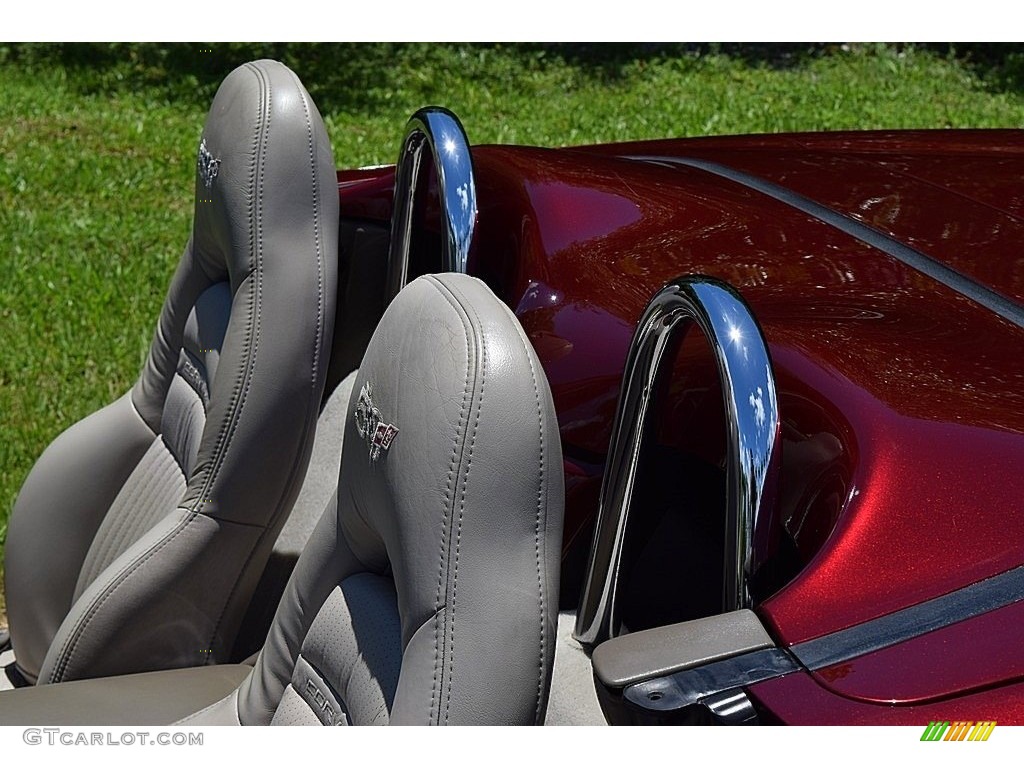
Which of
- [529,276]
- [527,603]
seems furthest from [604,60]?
[527,603]

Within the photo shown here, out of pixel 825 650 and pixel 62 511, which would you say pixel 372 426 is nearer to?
pixel 825 650

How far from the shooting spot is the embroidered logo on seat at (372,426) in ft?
4.07

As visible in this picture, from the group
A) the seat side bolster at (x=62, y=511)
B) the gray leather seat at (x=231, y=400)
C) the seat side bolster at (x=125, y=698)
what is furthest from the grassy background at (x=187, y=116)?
the seat side bolster at (x=125, y=698)

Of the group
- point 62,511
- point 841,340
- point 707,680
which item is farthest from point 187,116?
point 707,680

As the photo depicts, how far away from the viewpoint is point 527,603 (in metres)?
1.15

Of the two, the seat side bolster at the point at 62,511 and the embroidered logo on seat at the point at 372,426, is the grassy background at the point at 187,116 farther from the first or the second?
the embroidered logo on seat at the point at 372,426

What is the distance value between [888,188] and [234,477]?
1.02 metres

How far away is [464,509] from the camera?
3.78 ft

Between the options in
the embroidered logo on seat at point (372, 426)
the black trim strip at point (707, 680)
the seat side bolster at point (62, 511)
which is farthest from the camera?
the seat side bolster at point (62, 511)

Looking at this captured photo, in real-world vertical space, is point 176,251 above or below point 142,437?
below

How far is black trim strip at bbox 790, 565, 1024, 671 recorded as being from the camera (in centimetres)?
93

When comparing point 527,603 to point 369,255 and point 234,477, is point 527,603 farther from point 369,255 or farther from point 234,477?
point 369,255

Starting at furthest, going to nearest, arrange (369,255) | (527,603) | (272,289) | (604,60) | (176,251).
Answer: (604,60) → (176,251) → (369,255) → (272,289) → (527,603)

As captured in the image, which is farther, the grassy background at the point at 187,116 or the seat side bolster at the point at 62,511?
the grassy background at the point at 187,116
